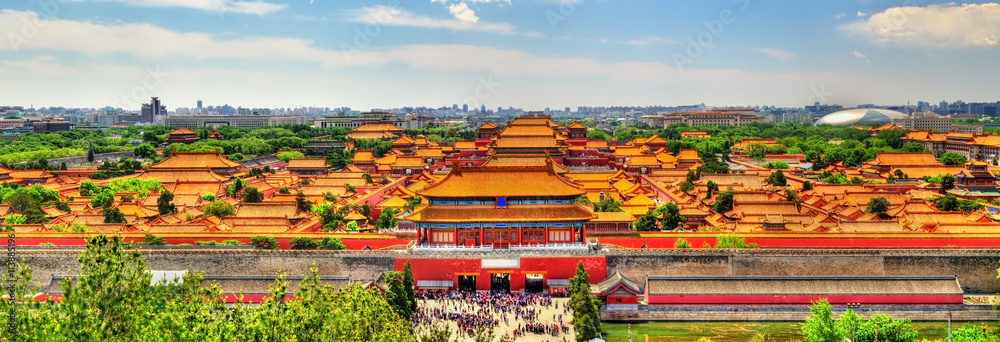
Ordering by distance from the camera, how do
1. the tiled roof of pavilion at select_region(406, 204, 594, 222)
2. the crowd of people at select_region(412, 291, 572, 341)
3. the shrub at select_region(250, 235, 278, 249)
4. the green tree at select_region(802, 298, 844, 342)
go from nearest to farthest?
the green tree at select_region(802, 298, 844, 342) < the crowd of people at select_region(412, 291, 572, 341) < the tiled roof of pavilion at select_region(406, 204, 594, 222) < the shrub at select_region(250, 235, 278, 249)

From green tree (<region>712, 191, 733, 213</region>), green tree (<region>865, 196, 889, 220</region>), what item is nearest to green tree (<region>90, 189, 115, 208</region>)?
green tree (<region>712, 191, 733, 213</region>)

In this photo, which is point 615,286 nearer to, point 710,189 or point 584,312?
point 584,312

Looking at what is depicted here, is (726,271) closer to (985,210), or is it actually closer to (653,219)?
(653,219)

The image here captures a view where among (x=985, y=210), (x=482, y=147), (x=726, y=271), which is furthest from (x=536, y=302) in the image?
(x=482, y=147)

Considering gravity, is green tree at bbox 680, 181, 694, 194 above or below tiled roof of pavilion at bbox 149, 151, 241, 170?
below

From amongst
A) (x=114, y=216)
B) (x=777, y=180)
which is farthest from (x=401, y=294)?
(x=777, y=180)

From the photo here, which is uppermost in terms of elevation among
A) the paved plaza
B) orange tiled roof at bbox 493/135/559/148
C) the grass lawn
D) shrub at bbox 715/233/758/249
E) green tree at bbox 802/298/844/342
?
orange tiled roof at bbox 493/135/559/148

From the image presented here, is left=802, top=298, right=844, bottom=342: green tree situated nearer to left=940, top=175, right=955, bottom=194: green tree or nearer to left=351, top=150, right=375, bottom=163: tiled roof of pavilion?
left=940, top=175, right=955, bottom=194: green tree

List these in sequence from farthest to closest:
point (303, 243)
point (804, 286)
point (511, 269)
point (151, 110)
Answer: point (151, 110)
point (303, 243)
point (511, 269)
point (804, 286)
